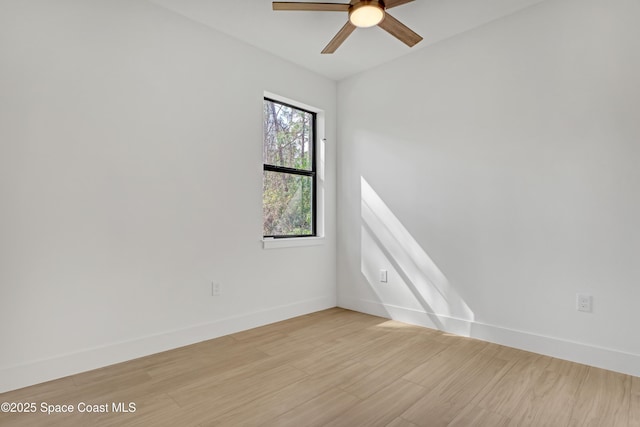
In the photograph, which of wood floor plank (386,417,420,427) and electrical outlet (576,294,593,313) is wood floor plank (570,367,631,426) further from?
wood floor plank (386,417,420,427)

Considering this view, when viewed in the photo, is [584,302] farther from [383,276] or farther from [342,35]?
[342,35]

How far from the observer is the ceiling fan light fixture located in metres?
2.06

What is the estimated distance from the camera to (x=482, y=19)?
Answer: 9.09 ft

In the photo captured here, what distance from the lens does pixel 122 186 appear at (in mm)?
2398

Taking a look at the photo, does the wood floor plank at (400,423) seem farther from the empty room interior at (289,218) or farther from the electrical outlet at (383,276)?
the electrical outlet at (383,276)

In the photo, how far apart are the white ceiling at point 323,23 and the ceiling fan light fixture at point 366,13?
45 centimetres

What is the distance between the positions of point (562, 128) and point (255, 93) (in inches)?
100

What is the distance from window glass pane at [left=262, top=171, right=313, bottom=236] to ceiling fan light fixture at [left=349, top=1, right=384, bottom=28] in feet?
5.44

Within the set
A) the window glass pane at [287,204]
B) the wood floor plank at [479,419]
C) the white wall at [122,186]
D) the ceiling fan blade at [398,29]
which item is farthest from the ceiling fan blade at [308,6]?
the wood floor plank at [479,419]

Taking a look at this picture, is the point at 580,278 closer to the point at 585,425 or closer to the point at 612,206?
the point at 612,206

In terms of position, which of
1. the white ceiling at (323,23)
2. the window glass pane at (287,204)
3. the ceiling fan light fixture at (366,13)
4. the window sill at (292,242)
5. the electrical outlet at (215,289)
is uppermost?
the white ceiling at (323,23)

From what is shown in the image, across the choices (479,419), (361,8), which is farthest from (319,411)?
(361,8)

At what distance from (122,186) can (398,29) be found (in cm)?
224

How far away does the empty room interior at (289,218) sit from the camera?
6.50ft
